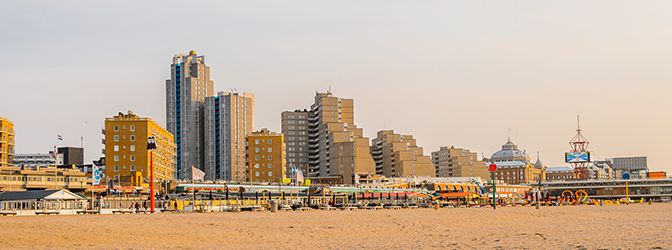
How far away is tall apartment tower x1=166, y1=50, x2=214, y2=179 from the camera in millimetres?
181625

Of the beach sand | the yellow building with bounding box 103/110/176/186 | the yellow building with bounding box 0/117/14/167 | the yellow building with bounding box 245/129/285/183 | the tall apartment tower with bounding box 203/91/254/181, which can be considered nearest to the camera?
the beach sand

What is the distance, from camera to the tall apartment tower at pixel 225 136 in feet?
593

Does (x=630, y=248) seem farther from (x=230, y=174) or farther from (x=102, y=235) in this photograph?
(x=230, y=174)

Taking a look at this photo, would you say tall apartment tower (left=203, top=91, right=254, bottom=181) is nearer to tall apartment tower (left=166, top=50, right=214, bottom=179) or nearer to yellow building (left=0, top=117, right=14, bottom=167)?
tall apartment tower (left=166, top=50, right=214, bottom=179)

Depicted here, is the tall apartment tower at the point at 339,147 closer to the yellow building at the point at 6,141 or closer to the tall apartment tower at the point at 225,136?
the tall apartment tower at the point at 225,136

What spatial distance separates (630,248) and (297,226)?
1833cm

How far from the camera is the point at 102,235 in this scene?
29.2 metres

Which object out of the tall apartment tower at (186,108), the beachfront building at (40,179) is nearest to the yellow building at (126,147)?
the beachfront building at (40,179)

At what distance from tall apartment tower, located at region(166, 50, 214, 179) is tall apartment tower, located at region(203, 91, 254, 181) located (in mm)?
2877

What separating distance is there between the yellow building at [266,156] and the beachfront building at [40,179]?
5834 cm

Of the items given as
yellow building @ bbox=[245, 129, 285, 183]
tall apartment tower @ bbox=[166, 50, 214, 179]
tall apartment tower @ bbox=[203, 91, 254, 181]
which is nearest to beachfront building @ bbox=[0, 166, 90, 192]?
yellow building @ bbox=[245, 129, 285, 183]

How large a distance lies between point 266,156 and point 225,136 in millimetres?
36812

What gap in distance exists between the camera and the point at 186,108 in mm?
182125

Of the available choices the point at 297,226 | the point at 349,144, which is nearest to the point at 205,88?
the point at 349,144
